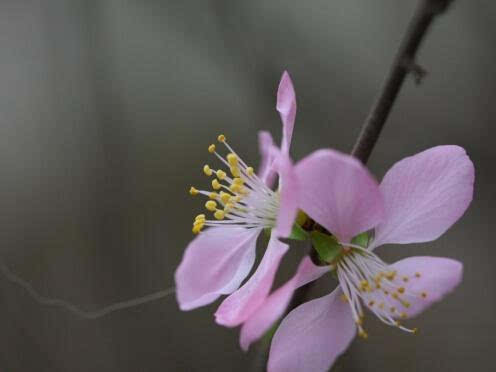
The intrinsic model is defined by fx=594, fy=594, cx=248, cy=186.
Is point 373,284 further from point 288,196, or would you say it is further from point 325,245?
point 288,196

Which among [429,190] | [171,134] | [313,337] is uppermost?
[429,190]

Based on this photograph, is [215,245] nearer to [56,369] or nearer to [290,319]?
[290,319]

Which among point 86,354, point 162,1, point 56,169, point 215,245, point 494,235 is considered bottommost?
point 86,354

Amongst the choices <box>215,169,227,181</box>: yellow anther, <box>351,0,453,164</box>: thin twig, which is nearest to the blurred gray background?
<box>215,169,227,181</box>: yellow anther

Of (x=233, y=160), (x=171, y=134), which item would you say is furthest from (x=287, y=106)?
(x=171, y=134)

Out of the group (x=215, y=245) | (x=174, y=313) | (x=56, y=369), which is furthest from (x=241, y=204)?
(x=174, y=313)

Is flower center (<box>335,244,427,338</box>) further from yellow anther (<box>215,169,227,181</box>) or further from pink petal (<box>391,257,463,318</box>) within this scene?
yellow anther (<box>215,169,227,181</box>)
